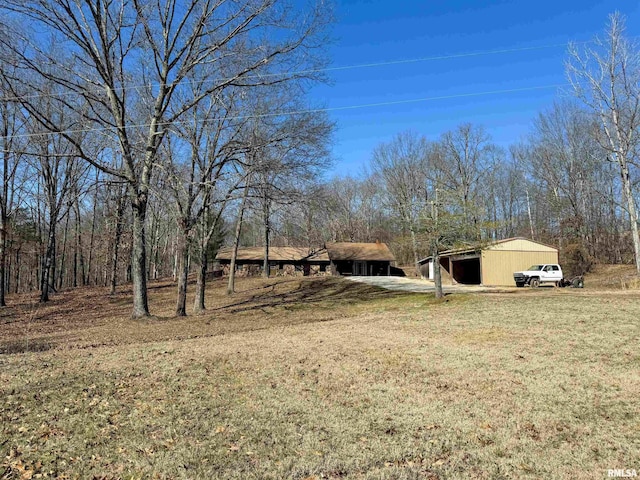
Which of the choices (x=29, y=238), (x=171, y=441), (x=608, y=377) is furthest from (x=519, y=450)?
(x=29, y=238)

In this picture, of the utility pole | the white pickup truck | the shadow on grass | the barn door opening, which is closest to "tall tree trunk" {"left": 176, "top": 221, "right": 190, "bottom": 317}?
the shadow on grass

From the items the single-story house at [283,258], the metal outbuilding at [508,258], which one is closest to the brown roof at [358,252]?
the single-story house at [283,258]

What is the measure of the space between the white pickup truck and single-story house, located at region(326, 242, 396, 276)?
15.4 metres

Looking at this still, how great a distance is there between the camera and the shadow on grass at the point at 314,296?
1919 centimetres

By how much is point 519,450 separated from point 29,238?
31.6 m

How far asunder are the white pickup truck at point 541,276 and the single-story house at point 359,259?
15.4 meters

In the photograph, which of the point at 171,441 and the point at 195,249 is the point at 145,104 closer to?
the point at 195,249

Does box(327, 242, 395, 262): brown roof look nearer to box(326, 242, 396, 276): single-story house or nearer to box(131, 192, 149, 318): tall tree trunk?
box(326, 242, 396, 276): single-story house

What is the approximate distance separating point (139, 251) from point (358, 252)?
96.4ft

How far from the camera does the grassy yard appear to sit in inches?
140

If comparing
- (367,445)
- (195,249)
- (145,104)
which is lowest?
(367,445)

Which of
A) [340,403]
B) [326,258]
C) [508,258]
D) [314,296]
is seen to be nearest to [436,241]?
[314,296]

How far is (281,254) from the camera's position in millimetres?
42844

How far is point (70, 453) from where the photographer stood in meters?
3.79
